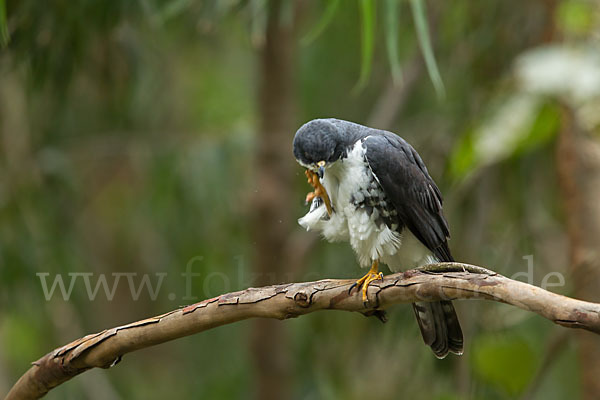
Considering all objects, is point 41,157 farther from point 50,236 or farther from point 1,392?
point 1,392

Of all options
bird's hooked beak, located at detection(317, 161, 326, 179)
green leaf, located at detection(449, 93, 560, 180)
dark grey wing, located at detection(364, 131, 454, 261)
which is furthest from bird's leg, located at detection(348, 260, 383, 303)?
green leaf, located at detection(449, 93, 560, 180)

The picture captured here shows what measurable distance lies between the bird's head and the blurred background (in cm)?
70

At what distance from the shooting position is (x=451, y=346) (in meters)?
2.46

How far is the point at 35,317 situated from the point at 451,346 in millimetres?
3932

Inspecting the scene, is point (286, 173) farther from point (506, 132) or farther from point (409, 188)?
point (409, 188)

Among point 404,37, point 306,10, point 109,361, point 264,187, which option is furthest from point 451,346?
point 306,10

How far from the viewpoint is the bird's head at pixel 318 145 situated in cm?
226

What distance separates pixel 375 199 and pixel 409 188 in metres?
0.12

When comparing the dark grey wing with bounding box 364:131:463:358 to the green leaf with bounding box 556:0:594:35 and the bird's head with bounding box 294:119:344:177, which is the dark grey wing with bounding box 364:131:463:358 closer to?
the bird's head with bounding box 294:119:344:177

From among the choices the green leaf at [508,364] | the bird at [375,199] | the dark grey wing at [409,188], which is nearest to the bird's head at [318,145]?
the bird at [375,199]

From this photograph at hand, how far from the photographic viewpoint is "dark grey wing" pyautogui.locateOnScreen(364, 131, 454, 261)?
7.66 ft

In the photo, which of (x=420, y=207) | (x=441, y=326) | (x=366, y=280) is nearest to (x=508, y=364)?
(x=441, y=326)

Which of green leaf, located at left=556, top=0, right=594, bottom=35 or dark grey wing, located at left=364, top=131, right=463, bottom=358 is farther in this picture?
green leaf, located at left=556, top=0, right=594, bottom=35

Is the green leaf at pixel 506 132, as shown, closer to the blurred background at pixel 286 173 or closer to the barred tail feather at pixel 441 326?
the blurred background at pixel 286 173
